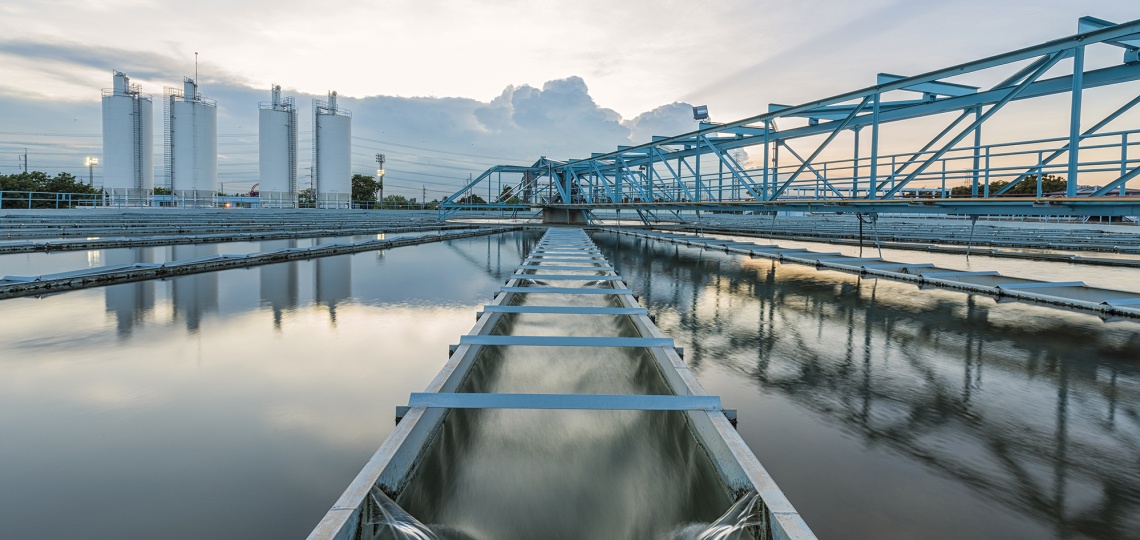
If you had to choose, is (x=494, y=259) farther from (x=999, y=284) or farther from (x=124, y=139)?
(x=124, y=139)

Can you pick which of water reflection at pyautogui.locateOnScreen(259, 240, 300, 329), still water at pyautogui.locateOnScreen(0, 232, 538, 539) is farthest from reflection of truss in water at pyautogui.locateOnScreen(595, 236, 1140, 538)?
water reflection at pyautogui.locateOnScreen(259, 240, 300, 329)

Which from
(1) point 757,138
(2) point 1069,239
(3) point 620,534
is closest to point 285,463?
(3) point 620,534

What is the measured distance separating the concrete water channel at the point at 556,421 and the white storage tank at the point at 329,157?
127 feet

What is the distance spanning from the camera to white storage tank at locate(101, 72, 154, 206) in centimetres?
3841

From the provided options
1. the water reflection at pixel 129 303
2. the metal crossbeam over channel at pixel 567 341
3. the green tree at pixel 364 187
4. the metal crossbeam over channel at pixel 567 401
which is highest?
the green tree at pixel 364 187

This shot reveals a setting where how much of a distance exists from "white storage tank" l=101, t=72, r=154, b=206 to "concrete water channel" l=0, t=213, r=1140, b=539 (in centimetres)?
4107

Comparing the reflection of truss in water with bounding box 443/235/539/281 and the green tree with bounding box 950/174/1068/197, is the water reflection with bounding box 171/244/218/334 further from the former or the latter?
the green tree with bounding box 950/174/1068/197

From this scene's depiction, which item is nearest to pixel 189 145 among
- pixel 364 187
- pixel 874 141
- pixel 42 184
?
pixel 42 184

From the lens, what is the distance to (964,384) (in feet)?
12.8

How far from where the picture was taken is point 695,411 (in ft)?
9.65

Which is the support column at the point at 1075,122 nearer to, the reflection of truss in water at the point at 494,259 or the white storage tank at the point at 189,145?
the reflection of truss in water at the point at 494,259

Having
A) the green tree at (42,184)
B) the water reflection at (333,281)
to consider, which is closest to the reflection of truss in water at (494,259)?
the water reflection at (333,281)

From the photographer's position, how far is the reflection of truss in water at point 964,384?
251 centimetres

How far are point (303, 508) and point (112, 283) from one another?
7.79m
